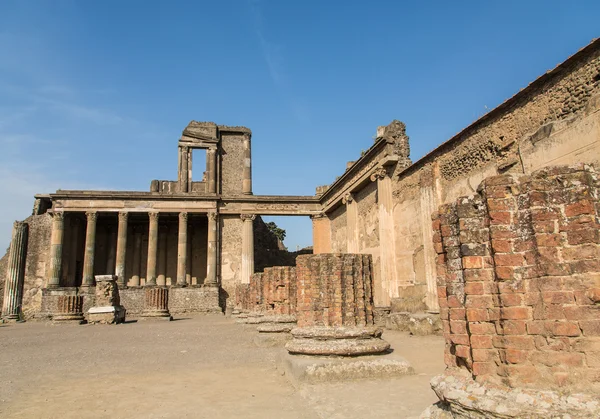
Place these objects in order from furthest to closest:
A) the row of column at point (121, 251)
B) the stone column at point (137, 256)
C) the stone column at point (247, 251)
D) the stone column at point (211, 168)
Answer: the stone column at point (137, 256) → the stone column at point (211, 168) → the stone column at point (247, 251) → the row of column at point (121, 251)

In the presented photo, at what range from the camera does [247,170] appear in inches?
1088

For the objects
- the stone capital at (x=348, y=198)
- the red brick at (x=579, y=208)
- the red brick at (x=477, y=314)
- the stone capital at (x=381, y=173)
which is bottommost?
the red brick at (x=477, y=314)

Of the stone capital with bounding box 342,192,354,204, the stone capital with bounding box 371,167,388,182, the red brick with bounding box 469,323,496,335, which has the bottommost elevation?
the red brick with bounding box 469,323,496,335

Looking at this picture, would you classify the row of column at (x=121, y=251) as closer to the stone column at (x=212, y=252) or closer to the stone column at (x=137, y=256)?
the stone column at (x=212, y=252)

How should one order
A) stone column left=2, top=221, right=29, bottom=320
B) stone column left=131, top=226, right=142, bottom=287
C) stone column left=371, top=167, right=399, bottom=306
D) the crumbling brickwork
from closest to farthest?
the crumbling brickwork → stone column left=371, top=167, right=399, bottom=306 → stone column left=2, top=221, right=29, bottom=320 → stone column left=131, top=226, right=142, bottom=287

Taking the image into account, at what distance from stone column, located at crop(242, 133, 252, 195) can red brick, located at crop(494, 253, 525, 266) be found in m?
24.8

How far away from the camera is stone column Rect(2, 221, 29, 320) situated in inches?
887

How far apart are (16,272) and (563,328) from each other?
26369 millimetres

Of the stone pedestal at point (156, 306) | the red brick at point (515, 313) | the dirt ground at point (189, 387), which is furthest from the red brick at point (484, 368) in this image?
the stone pedestal at point (156, 306)

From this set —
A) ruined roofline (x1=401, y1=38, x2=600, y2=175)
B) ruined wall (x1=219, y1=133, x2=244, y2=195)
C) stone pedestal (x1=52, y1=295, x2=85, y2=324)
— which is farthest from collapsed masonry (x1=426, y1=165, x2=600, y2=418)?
ruined wall (x1=219, y1=133, x2=244, y2=195)

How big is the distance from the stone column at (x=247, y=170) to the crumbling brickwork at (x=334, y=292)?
68.6ft

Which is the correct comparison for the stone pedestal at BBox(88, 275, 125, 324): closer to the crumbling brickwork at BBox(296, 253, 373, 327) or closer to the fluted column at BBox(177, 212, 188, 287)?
the fluted column at BBox(177, 212, 188, 287)

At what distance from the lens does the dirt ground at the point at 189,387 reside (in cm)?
411

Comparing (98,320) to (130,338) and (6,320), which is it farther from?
(6,320)
